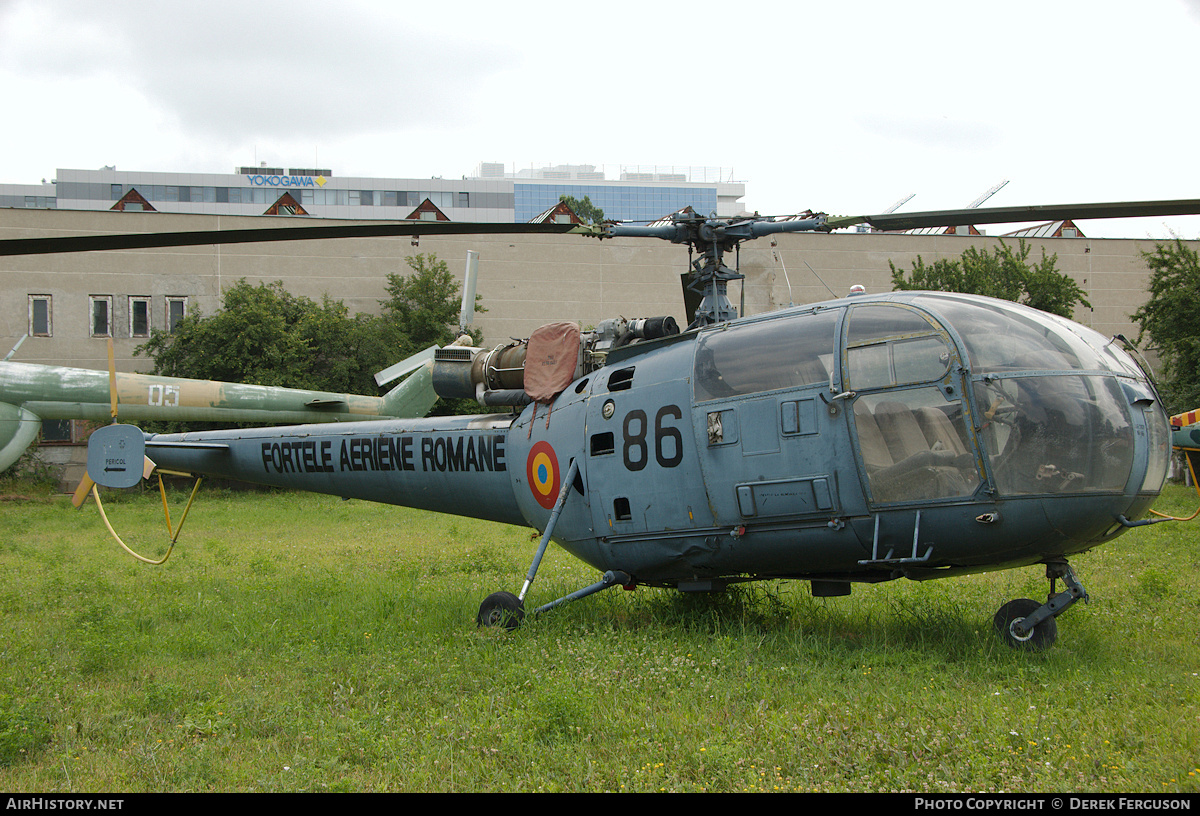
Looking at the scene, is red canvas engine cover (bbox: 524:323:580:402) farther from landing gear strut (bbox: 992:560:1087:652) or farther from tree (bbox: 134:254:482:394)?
tree (bbox: 134:254:482:394)

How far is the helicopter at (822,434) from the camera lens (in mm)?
5898

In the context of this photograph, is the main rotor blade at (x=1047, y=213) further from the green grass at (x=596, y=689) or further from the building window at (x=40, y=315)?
the building window at (x=40, y=315)

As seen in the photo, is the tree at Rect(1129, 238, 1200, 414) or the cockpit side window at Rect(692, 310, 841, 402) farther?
the tree at Rect(1129, 238, 1200, 414)

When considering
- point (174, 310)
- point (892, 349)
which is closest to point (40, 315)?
point (174, 310)

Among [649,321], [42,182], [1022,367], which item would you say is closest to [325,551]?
[649,321]

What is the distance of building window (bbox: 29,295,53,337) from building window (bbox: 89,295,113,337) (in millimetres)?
1434

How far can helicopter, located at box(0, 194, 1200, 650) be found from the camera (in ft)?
19.4

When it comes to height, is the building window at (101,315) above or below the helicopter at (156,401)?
above

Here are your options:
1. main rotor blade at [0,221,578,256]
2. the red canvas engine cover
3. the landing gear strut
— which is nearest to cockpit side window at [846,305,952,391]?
the landing gear strut

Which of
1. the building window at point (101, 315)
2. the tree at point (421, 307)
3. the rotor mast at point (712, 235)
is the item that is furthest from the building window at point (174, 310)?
the rotor mast at point (712, 235)

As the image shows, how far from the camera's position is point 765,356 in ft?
22.6

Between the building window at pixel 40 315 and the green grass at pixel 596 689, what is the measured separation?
25045 mm
